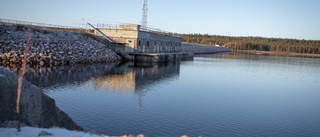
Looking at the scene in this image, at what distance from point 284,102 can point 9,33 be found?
116 ft

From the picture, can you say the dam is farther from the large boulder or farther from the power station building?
the large boulder

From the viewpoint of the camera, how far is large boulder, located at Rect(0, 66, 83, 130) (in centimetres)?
948

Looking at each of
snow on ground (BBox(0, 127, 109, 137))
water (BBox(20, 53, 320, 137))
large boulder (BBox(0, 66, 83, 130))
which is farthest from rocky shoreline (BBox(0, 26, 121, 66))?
snow on ground (BBox(0, 127, 109, 137))

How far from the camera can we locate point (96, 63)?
43281 millimetres

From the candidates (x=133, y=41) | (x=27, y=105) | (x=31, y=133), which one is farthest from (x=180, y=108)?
(x=133, y=41)

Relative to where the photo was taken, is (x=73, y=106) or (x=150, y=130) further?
(x=73, y=106)

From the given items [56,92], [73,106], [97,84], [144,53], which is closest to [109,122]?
[73,106]

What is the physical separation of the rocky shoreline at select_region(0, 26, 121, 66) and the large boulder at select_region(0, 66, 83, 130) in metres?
25.1

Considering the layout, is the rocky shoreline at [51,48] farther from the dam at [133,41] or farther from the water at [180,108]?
the water at [180,108]

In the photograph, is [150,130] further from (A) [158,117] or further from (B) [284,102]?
(B) [284,102]

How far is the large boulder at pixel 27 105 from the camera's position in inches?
373

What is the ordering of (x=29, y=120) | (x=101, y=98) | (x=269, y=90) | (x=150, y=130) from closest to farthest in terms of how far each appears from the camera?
(x=29, y=120) → (x=150, y=130) → (x=101, y=98) → (x=269, y=90)

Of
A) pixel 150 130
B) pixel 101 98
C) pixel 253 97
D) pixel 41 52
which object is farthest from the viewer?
pixel 41 52

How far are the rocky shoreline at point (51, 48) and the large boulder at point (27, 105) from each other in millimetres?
25089
